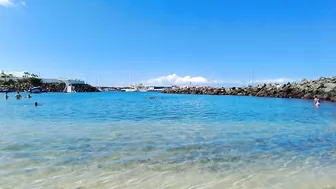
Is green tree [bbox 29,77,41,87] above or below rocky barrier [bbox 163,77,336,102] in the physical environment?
above

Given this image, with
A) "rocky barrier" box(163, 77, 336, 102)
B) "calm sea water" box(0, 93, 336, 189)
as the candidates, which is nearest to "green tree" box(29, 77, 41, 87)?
"rocky barrier" box(163, 77, 336, 102)

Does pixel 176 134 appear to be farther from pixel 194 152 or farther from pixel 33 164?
pixel 33 164

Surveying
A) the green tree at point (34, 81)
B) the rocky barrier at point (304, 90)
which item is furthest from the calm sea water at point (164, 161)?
the green tree at point (34, 81)

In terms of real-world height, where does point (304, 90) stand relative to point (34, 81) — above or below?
below

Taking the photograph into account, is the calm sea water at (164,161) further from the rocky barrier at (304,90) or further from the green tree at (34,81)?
the green tree at (34,81)

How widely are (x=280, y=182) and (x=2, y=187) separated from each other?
6681mm

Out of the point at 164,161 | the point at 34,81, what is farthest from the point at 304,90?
the point at 34,81

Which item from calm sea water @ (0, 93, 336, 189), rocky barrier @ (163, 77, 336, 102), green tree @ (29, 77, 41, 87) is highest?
green tree @ (29, 77, 41, 87)

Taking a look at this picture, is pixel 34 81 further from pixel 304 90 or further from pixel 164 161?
pixel 164 161

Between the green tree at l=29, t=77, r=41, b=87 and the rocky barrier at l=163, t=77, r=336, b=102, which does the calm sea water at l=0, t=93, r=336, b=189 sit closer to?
the rocky barrier at l=163, t=77, r=336, b=102

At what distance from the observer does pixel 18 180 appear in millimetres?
7316

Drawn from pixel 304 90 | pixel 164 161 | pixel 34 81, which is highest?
pixel 34 81

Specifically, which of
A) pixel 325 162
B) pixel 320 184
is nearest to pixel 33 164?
pixel 320 184

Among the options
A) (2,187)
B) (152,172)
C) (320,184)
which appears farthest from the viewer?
(152,172)
